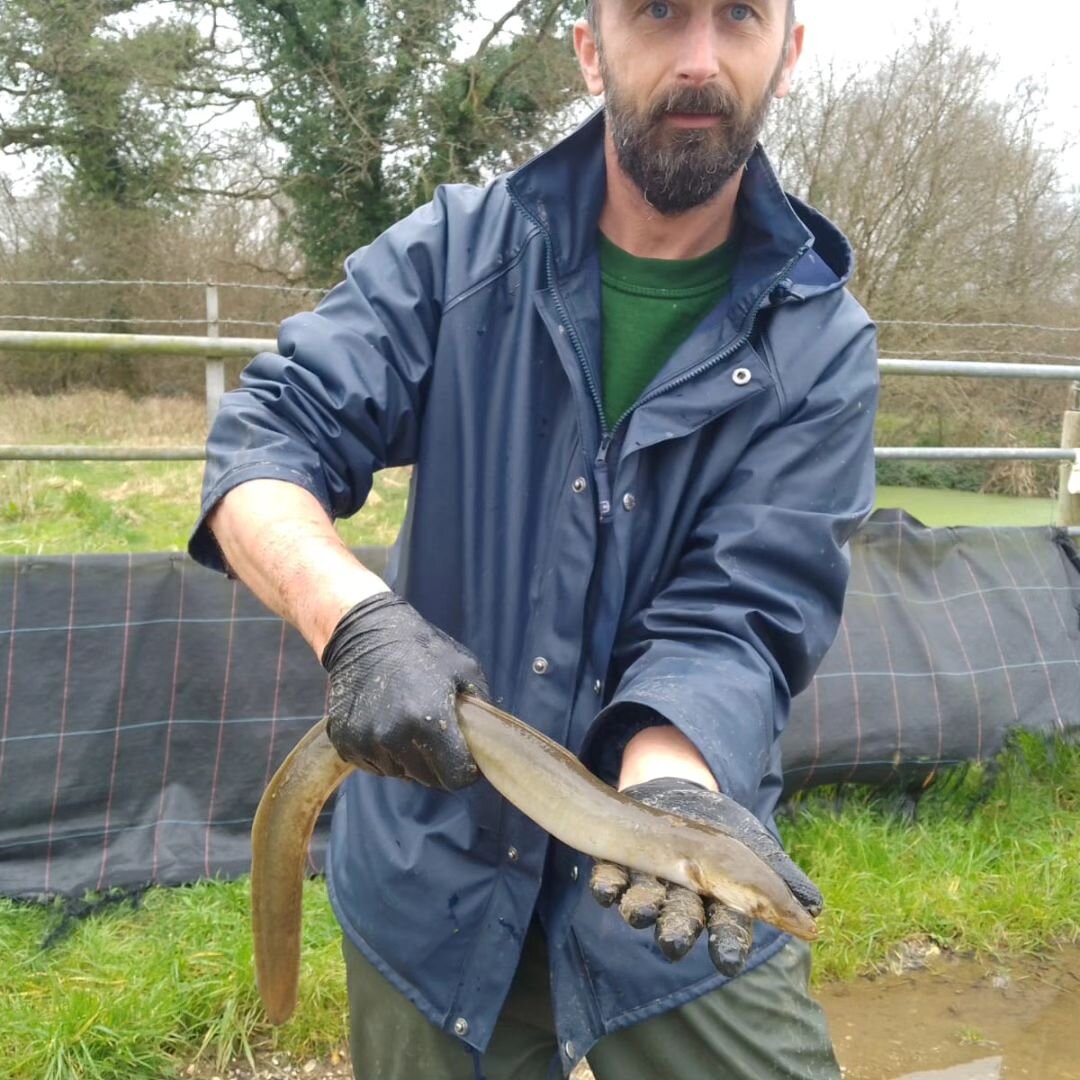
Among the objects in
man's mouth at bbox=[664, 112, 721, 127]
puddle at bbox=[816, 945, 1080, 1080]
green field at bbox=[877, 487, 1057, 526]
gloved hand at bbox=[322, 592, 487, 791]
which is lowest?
green field at bbox=[877, 487, 1057, 526]

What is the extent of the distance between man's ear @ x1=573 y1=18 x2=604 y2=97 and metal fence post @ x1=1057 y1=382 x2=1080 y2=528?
3.31 metres

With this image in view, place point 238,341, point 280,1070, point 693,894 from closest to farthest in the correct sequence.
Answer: point 693,894 < point 280,1070 < point 238,341

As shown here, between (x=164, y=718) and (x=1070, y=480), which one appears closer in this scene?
(x=164, y=718)

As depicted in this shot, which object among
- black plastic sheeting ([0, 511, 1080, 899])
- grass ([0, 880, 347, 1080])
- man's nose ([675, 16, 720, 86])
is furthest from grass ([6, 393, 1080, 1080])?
man's nose ([675, 16, 720, 86])

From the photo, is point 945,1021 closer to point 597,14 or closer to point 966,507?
point 597,14

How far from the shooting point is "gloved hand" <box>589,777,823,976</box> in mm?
1259

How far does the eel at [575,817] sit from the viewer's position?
1.33 m

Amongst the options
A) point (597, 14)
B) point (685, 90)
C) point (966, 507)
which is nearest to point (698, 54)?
point (685, 90)

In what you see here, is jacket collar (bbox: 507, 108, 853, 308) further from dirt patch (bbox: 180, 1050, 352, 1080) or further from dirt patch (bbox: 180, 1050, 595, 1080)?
dirt patch (bbox: 180, 1050, 352, 1080)

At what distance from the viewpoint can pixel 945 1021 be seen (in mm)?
3119

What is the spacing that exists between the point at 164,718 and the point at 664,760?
223cm

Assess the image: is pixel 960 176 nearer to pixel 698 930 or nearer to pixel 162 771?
pixel 162 771

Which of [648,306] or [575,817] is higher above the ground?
[648,306]

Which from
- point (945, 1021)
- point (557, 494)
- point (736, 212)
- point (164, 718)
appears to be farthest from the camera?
point (164, 718)
